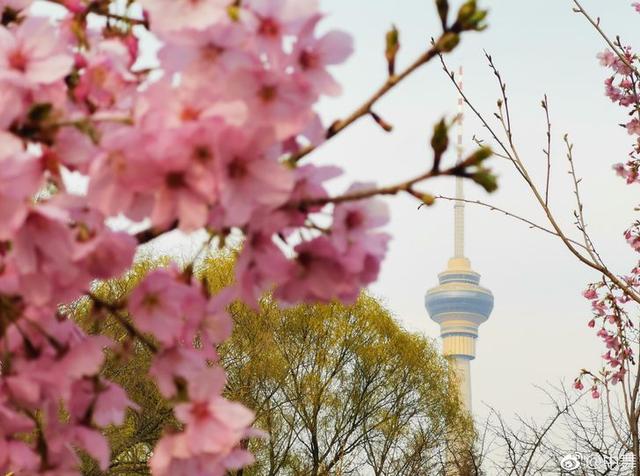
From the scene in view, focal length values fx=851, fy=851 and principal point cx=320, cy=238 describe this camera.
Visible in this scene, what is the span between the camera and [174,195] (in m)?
1.22

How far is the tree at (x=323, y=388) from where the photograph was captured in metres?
19.7

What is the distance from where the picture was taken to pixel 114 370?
17578mm

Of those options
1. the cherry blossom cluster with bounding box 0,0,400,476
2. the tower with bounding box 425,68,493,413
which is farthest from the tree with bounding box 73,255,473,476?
the tower with bounding box 425,68,493,413

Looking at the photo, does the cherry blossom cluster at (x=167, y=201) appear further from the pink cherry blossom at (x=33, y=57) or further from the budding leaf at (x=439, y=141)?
the budding leaf at (x=439, y=141)

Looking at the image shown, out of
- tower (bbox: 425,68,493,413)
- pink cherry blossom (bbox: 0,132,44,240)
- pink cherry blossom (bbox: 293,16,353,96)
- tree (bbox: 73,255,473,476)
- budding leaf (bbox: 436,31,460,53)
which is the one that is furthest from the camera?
tower (bbox: 425,68,493,413)

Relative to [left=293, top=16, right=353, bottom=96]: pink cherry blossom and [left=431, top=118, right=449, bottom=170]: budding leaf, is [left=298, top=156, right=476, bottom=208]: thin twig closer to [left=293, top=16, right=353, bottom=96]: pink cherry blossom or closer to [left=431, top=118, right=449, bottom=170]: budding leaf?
[left=431, top=118, right=449, bottom=170]: budding leaf

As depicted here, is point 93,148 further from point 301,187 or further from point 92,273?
point 301,187

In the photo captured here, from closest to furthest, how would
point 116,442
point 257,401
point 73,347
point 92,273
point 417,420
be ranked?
point 92,273 → point 73,347 → point 116,442 → point 257,401 → point 417,420

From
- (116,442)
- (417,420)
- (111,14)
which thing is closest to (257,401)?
(116,442)

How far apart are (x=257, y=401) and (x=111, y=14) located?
18882mm

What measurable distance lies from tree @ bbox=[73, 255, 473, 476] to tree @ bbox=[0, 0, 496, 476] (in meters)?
17.0

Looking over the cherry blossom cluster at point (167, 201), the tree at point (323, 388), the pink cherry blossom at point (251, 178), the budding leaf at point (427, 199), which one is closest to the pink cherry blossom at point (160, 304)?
the cherry blossom cluster at point (167, 201)

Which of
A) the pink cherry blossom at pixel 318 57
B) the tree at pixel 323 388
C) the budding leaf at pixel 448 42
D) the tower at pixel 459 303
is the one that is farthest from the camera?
the tower at pixel 459 303

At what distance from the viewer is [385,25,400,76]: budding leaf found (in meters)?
1.46
